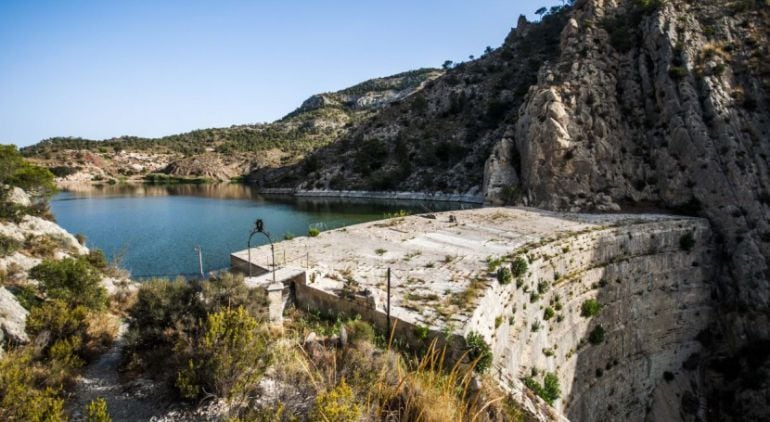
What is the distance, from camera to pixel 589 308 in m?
14.0

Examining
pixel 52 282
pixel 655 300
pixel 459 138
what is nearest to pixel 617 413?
pixel 655 300

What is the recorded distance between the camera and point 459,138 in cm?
5641

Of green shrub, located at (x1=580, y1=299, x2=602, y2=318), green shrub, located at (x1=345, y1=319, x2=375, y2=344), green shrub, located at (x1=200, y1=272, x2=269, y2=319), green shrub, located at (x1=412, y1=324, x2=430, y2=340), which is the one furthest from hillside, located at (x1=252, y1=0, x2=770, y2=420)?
green shrub, located at (x1=200, y1=272, x2=269, y2=319)

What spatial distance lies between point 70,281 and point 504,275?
10.9 meters

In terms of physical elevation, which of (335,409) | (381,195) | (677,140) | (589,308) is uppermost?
(677,140)

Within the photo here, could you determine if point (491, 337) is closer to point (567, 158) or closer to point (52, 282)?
point (52, 282)

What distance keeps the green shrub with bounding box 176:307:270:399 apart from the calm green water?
15119mm

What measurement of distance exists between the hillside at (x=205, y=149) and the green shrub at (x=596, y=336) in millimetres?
73554

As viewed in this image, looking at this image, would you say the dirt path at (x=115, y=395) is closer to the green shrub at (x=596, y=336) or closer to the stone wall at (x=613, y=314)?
the stone wall at (x=613, y=314)

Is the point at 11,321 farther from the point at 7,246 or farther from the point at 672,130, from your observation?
the point at 672,130

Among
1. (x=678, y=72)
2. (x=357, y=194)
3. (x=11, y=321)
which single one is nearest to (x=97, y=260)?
(x=11, y=321)

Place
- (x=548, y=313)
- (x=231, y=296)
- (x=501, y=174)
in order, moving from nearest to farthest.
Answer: (x=231, y=296), (x=548, y=313), (x=501, y=174)

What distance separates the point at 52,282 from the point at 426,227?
1355cm

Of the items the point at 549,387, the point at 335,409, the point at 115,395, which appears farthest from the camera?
the point at 549,387
